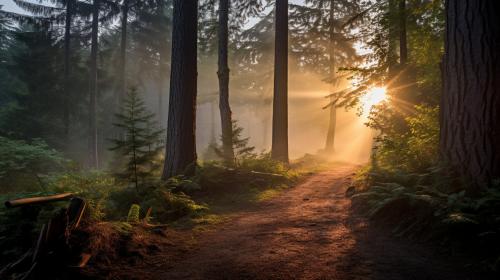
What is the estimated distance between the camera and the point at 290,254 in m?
3.88

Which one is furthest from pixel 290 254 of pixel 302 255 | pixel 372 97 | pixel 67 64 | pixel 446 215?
pixel 67 64

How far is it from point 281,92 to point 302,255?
1120cm

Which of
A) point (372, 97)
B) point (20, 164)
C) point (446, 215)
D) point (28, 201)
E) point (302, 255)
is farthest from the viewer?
point (20, 164)

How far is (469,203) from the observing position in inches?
163

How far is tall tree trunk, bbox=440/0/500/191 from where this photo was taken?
4727 millimetres

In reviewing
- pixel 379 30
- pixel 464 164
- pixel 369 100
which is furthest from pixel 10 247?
pixel 379 30

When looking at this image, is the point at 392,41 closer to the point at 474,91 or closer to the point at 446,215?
the point at 474,91

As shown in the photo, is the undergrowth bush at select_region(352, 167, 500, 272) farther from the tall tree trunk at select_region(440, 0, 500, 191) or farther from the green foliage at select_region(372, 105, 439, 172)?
the green foliage at select_region(372, 105, 439, 172)

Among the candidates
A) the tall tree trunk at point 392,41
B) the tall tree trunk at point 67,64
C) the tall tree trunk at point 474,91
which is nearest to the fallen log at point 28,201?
the tall tree trunk at point 474,91

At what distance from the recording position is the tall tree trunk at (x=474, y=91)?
4.73 meters

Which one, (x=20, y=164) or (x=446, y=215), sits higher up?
(x=20, y=164)

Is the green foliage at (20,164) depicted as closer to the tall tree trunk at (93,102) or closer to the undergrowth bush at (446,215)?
the tall tree trunk at (93,102)

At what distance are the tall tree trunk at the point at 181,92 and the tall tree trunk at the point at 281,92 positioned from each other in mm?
6323

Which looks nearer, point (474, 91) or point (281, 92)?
point (474, 91)
